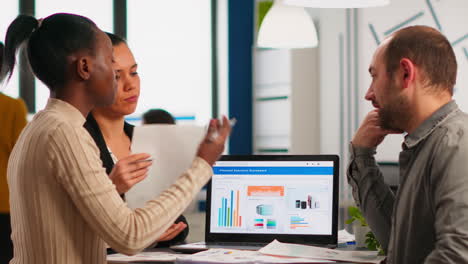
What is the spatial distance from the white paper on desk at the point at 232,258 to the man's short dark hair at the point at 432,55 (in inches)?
24.2

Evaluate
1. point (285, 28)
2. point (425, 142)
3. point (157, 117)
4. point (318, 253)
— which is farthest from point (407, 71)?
point (157, 117)

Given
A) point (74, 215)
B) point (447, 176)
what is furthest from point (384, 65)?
point (74, 215)

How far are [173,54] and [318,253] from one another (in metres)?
5.40

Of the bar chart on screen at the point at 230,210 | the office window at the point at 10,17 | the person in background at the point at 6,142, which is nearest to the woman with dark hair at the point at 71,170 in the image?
the bar chart on screen at the point at 230,210

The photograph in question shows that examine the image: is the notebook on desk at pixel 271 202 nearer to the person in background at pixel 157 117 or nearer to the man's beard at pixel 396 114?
the man's beard at pixel 396 114

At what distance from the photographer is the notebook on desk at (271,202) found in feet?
7.88

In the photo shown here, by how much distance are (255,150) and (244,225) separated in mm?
4906

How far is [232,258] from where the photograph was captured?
2.11 m

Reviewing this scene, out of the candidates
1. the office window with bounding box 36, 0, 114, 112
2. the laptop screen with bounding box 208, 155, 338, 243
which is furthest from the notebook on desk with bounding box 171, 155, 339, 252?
the office window with bounding box 36, 0, 114, 112

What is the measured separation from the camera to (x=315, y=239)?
94.1 inches

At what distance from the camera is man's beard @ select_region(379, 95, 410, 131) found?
1.85 m

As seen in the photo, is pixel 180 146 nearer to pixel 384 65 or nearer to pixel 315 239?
pixel 315 239

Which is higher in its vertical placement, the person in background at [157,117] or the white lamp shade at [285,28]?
the white lamp shade at [285,28]

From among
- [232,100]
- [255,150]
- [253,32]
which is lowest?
[255,150]
